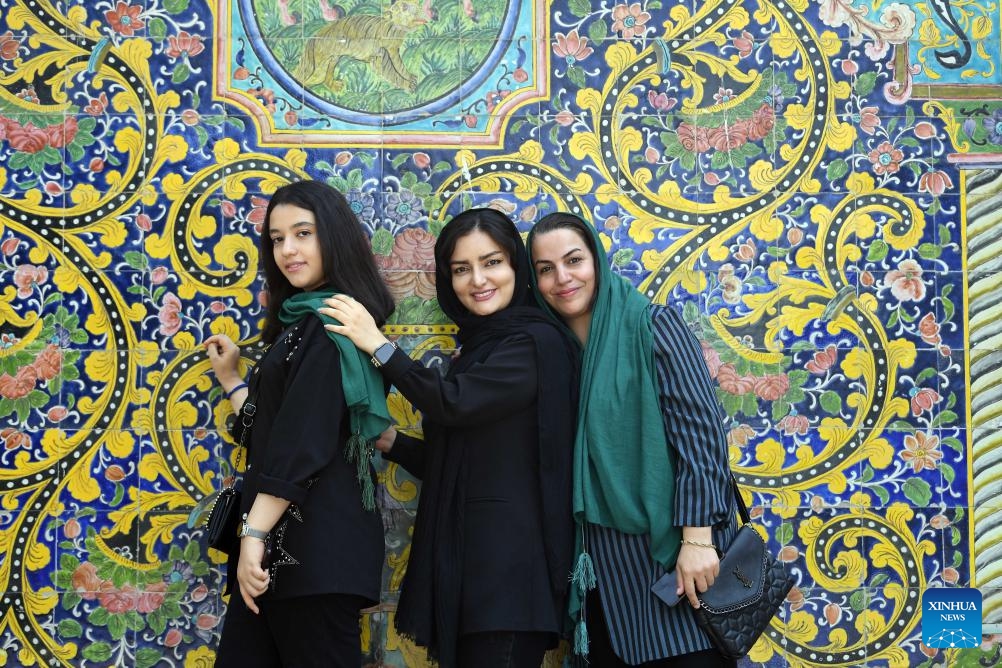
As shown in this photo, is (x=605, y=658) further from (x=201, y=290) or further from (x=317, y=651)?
(x=201, y=290)

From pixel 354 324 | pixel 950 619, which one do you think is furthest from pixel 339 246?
pixel 950 619

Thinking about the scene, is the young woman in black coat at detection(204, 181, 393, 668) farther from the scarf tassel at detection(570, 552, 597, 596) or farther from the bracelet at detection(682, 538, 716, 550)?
the bracelet at detection(682, 538, 716, 550)

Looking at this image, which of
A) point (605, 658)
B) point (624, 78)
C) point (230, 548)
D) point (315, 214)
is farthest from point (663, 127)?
point (230, 548)

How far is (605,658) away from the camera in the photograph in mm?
2430

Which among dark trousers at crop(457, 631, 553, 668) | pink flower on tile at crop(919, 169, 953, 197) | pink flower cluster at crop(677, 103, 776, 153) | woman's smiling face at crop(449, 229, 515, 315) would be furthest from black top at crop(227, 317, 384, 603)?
pink flower on tile at crop(919, 169, 953, 197)

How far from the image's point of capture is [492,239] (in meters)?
2.52

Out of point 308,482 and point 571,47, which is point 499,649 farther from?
point 571,47

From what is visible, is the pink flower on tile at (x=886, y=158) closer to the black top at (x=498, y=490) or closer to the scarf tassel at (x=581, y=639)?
the black top at (x=498, y=490)

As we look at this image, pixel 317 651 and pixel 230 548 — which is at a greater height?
pixel 230 548

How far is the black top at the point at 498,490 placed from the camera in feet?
7.45

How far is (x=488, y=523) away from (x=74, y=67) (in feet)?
6.48

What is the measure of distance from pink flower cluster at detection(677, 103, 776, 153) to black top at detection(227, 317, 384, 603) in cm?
137

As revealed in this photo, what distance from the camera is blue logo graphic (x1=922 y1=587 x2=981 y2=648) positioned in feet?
9.44

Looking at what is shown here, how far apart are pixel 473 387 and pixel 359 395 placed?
0.29 m
